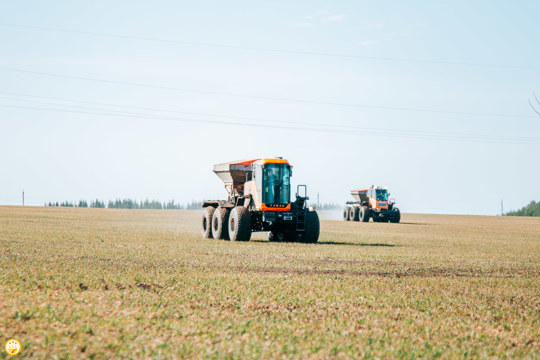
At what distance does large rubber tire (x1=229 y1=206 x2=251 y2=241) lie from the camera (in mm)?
24688

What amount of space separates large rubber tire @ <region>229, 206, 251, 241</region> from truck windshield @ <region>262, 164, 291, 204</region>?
100 centimetres

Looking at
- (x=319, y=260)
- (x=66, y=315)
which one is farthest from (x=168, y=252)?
(x=66, y=315)

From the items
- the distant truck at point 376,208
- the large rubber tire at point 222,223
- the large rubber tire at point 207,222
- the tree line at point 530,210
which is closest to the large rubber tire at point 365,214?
the distant truck at point 376,208

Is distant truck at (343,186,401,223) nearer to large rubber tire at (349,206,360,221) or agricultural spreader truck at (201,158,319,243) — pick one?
large rubber tire at (349,206,360,221)

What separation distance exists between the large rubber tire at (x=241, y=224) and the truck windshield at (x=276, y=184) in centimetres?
100

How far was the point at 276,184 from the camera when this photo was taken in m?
25.6

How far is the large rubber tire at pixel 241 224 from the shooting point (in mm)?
24688

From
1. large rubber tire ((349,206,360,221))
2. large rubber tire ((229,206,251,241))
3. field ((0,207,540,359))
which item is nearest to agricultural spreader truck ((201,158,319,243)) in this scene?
large rubber tire ((229,206,251,241))

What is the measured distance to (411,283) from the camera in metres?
13.4

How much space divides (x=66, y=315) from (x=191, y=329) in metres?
1.99

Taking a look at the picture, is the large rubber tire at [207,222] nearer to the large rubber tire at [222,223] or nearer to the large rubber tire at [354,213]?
the large rubber tire at [222,223]

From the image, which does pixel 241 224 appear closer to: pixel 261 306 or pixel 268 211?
pixel 268 211

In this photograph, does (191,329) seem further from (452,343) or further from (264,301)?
(452,343)

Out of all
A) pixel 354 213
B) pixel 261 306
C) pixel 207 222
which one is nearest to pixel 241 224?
pixel 207 222
